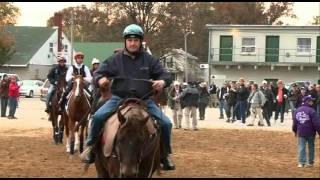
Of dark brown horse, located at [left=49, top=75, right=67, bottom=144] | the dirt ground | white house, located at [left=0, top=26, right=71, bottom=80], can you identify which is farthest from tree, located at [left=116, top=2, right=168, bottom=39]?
dark brown horse, located at [left=49, top=75, right=67, bottom=144]

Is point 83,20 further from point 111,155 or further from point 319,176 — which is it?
point 111,155

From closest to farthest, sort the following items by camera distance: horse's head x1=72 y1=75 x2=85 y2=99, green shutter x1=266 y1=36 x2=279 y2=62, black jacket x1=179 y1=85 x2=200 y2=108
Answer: horse's head x1=72 y1=75 x2=85 y2=99 → black jacket x1=179 y1=85 x2=200 y2=108 → green shutter x1=266 y1=36 x2=279 y2=62

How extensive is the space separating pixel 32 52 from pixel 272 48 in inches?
1308

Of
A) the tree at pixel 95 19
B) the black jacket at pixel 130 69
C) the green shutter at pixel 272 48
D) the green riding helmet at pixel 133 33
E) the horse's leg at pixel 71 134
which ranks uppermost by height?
the tree at pixel 95 19

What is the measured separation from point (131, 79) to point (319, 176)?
21.7ft

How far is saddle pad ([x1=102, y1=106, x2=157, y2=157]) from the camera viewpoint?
6336 mm

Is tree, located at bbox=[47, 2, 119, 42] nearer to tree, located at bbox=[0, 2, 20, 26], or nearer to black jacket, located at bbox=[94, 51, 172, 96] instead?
tree, located at bbox=[0, 2, 20, 26]

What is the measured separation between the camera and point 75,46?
264 ft

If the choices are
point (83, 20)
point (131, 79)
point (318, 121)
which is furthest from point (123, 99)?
point (83, 20)

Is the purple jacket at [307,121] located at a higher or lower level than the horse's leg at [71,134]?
higher

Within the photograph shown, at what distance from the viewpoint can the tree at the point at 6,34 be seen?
6575cm

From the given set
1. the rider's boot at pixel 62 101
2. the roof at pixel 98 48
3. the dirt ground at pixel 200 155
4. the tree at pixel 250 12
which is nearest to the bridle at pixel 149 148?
the dirt ground at pixel 200 155

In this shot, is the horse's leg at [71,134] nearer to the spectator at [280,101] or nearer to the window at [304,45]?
the spectator at [280,101]

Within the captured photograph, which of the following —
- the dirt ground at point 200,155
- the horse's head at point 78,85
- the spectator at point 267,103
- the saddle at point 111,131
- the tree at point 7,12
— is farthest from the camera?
the tree at point 7,12
